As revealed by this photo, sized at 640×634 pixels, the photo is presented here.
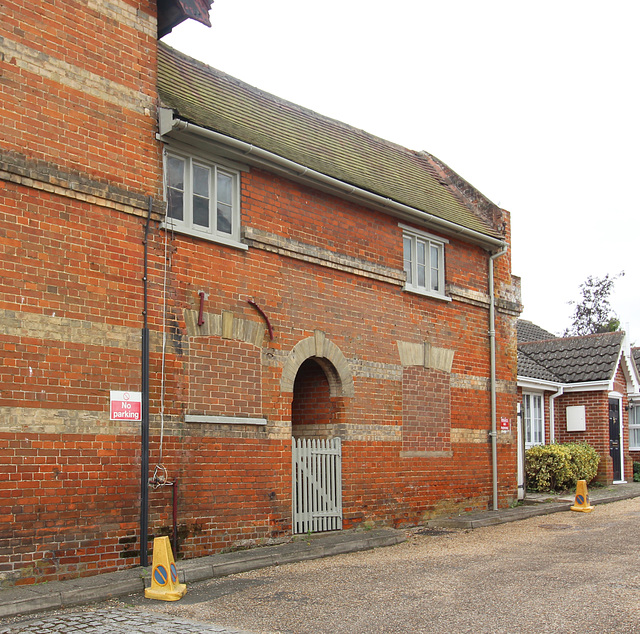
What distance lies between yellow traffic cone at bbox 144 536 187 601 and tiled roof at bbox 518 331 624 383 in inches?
576

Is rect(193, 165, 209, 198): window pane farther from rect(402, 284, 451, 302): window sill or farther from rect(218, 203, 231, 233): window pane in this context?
rect(402, 284, 451, 302): window sill

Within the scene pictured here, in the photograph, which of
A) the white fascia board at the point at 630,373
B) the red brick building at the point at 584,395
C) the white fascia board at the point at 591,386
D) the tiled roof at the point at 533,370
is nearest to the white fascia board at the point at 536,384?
the red brick building at the point at 584,395

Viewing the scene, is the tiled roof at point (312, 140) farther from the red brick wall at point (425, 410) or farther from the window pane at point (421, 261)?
the red brick wall at point (425, 410)

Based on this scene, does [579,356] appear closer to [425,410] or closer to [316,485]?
[425,410]

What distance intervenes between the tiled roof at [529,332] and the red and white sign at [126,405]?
59.5 feet

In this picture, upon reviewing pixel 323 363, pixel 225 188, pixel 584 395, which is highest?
pixel 225 188

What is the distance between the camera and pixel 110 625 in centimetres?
712

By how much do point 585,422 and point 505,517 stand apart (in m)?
8.51

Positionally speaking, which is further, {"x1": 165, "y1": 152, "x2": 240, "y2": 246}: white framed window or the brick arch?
the brick arch

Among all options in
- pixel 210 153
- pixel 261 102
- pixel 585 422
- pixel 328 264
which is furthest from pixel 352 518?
pixel 585 422

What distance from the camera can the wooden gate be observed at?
1188 cm

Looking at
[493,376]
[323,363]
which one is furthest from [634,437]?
[323,363]

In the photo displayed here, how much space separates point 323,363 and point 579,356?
42.6 ft

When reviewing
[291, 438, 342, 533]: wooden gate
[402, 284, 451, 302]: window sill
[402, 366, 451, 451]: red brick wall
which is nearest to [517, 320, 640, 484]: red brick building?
[402, 366, 451, 451]: red brick wall
